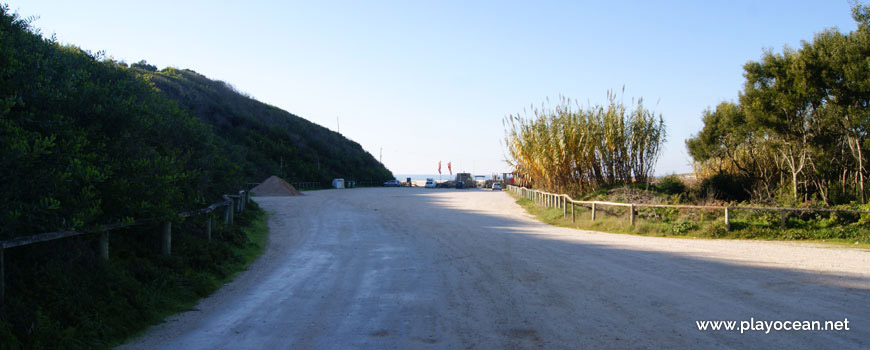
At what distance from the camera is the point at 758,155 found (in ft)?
77.0

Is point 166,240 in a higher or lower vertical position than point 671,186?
lower

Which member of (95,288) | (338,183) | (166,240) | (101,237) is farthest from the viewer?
(338,183)

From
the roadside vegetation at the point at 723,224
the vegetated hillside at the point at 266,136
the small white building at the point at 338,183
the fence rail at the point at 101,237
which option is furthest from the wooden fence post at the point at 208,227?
the small white building at the point at 338,183

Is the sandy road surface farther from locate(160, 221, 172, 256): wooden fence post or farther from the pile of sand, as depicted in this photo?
the pile of sand

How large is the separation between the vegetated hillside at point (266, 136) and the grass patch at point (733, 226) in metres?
36.8

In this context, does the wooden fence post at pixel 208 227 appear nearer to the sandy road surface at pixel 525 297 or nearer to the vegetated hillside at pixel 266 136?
the sandy road surface at pixel 525 297

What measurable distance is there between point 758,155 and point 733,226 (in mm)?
10745

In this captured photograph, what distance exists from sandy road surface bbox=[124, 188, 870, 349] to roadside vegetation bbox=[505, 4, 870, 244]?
277cm

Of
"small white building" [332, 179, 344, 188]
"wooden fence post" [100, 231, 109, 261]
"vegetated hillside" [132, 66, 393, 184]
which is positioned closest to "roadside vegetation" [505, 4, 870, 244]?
"wooden fence post" [100, 231, 109, 261]

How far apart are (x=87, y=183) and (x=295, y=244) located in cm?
720

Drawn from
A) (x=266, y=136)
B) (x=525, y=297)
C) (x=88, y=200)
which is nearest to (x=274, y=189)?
(x=266, y=136)

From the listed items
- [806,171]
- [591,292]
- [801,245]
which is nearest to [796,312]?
[591,292]

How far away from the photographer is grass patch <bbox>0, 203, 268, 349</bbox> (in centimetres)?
501

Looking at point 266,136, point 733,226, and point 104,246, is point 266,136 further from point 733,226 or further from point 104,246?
point 104,246
